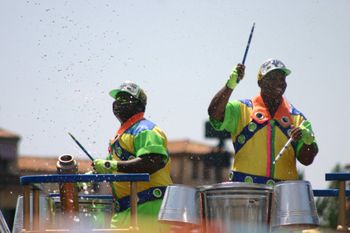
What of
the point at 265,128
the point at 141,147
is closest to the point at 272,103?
the point at 265,128

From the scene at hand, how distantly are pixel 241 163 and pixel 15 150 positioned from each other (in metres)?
39.4

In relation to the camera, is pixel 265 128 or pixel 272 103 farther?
pixel 272 103

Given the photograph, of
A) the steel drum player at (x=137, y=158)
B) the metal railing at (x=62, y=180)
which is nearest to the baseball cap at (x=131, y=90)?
the steel drum player at (x=137, y=158)

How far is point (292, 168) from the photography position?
10484 mm

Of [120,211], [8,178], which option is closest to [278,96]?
[120,211]

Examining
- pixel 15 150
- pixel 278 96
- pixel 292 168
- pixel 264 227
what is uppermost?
pixel 15 150

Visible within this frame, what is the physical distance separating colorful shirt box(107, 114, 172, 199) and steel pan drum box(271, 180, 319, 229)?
2075 millimetres

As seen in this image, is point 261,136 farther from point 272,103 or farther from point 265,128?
point 272,103

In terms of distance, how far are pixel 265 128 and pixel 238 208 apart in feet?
7.10

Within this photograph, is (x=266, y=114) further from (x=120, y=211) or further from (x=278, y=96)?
(x=120, y=211)

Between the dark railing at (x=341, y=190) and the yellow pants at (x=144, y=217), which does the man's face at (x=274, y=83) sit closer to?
the yellow pants at (x=144, y=217)

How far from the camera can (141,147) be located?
1045 cm

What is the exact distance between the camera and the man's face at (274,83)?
34.8 feet

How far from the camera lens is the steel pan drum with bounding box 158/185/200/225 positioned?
8602mm
